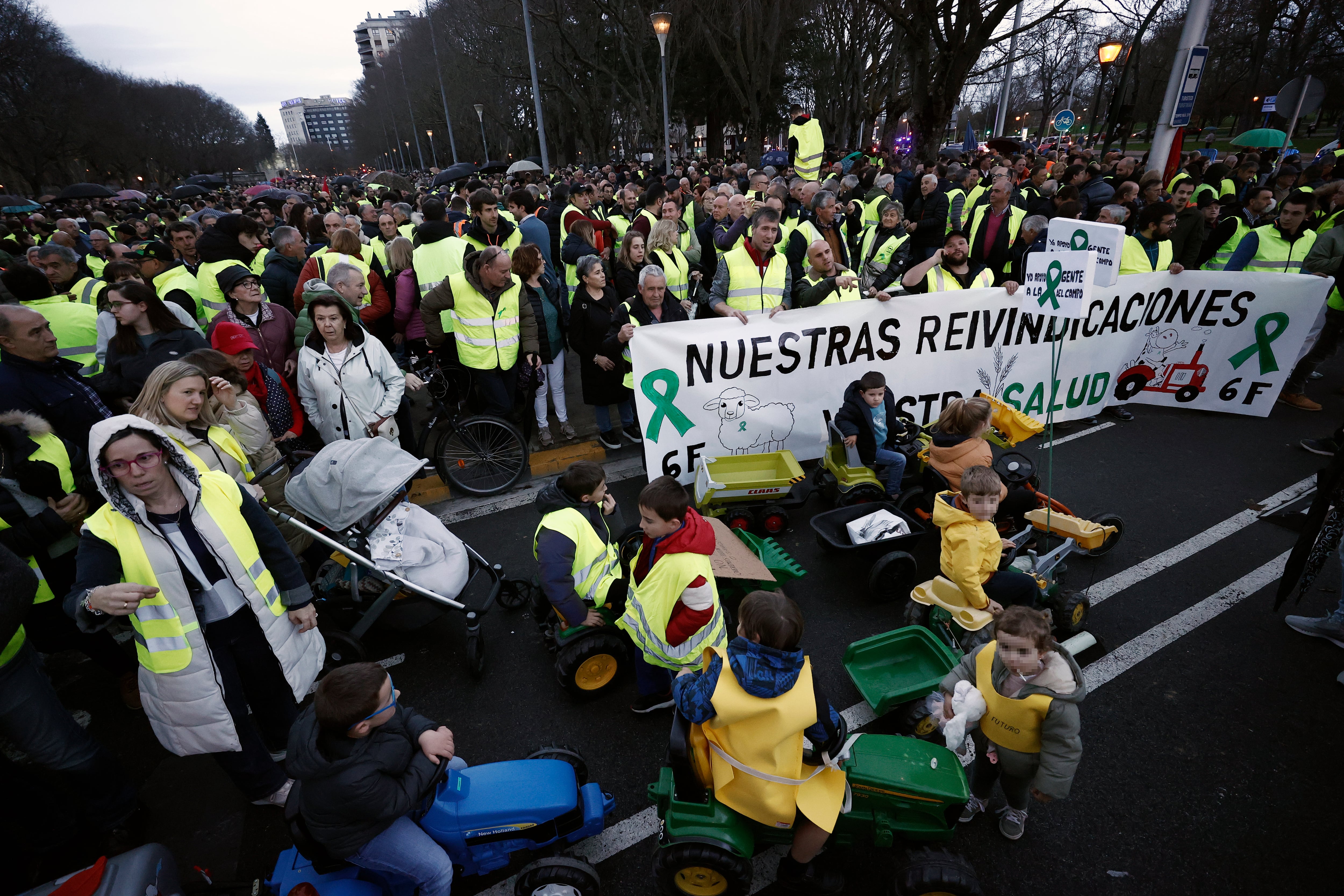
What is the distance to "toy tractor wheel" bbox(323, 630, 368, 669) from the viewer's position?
374 centimetres

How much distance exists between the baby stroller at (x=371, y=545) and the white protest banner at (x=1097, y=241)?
5.00 metres

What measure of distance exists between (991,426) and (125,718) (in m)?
6.62

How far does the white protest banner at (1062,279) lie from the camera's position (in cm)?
461

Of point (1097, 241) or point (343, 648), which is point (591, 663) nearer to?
point (343, 648)

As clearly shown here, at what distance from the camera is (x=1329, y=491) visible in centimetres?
346

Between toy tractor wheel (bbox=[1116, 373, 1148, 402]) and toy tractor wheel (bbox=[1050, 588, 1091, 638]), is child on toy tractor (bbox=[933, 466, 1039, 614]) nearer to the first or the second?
toy tractor wheel (bbox=[1050, 588, 1091, 638])

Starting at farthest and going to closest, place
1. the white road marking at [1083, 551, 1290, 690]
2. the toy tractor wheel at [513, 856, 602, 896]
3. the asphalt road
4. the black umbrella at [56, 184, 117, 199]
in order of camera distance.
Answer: the black umbrella at [56, 184, 117, 199] < the white road marking at [1083, 551, 1290, 690] < the asphalt road < the toy tractor wheel at [513, 856, 602, 896]

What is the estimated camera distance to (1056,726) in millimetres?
2566

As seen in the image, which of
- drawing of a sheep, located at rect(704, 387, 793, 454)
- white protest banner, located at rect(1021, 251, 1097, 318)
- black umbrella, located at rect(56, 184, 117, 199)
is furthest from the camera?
black umbrella, located at rect(56, 184, 117, 199)

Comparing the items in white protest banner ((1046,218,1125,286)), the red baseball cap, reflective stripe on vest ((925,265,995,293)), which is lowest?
reflective stripe on vest ((925,265,995,293))

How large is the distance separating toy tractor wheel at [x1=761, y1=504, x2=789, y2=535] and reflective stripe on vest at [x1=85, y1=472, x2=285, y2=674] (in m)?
3.46

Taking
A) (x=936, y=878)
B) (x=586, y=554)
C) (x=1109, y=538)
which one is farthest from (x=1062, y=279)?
(x=936, y=878)

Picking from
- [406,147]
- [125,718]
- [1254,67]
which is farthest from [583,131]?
[406,147]

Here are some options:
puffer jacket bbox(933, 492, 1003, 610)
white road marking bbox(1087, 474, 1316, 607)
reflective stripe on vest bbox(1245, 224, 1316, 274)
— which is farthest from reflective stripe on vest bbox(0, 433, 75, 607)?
reflective stripe on vest bbox(1245, 224, 1316, 274)
